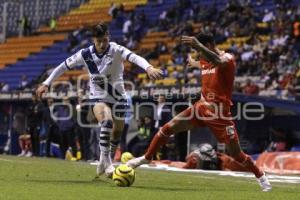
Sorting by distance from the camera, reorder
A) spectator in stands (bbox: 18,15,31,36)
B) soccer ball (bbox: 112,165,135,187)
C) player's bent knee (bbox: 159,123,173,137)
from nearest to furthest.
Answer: soccer ball (bbox: 112,165,135,187)
player's bent knee (bbox: 159,123,173,137)
spectator in stands (bbox: 18,15,31,36)

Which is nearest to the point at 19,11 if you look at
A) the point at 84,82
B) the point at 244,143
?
the point at 84,82

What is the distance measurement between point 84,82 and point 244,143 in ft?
29.9

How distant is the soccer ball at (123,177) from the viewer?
10.4m

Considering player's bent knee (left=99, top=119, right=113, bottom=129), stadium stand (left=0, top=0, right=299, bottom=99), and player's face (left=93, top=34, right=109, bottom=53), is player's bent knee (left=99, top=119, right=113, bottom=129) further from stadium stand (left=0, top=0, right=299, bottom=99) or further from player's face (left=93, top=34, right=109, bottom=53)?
stadium stand (left=0, top=0, right=299, bottom=99)

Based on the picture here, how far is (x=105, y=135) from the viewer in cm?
1170

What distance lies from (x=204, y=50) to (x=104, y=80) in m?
2.30

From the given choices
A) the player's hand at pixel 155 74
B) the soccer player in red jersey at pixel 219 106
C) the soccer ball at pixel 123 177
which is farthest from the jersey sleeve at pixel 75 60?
the soccer ball at pixel 123 177

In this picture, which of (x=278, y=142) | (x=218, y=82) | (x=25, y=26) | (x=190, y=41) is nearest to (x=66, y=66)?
(x=218, y=82)

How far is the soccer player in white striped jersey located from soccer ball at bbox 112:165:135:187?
0.95 m

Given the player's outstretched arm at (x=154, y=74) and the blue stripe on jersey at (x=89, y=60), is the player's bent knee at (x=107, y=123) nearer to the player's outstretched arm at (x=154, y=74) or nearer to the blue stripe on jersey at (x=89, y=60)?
the blue stripe on jersey at (x=89, y=60)

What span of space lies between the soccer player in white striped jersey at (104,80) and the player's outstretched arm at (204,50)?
161cm

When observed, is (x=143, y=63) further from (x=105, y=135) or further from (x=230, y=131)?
(x=230, y=131)

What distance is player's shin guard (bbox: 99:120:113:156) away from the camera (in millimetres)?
11578

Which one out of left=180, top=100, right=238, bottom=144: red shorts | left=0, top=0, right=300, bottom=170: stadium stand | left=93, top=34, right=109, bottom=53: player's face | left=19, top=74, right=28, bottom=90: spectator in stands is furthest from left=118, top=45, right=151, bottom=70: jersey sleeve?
left=19, top=74, right=28, bottom=90: spectator in stands
